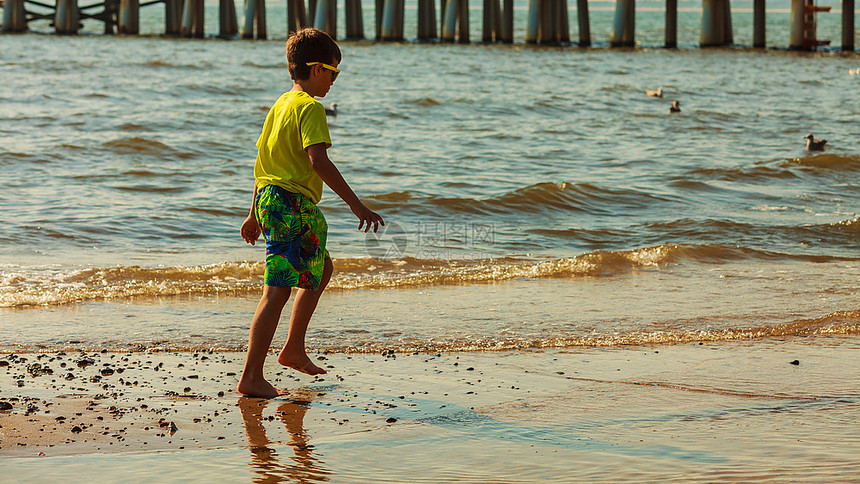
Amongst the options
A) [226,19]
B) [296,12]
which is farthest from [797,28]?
[226,19]

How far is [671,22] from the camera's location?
37.5 meters

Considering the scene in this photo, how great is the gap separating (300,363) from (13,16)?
41.2 metres

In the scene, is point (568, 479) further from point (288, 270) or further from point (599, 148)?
point (599, 148)

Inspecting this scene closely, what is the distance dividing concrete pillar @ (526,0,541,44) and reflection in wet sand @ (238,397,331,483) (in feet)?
116

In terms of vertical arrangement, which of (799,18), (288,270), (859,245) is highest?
(799,18)

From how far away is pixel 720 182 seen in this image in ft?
38.9

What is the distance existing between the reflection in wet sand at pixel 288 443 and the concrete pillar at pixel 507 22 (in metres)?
35.4

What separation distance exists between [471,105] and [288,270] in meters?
16.4

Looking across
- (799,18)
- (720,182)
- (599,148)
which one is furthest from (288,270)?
(799,18)

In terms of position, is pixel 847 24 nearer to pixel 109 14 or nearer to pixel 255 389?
Result: pixel 109 14

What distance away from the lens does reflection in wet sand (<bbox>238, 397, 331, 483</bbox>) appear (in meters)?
3.04

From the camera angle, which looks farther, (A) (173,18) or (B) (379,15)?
(B) (379,15)

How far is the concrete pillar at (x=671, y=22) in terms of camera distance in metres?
35.8

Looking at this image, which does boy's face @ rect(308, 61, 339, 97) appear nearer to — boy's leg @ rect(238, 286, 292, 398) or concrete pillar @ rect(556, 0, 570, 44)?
boy's leg @ rect(238, 286, 292, 398)
